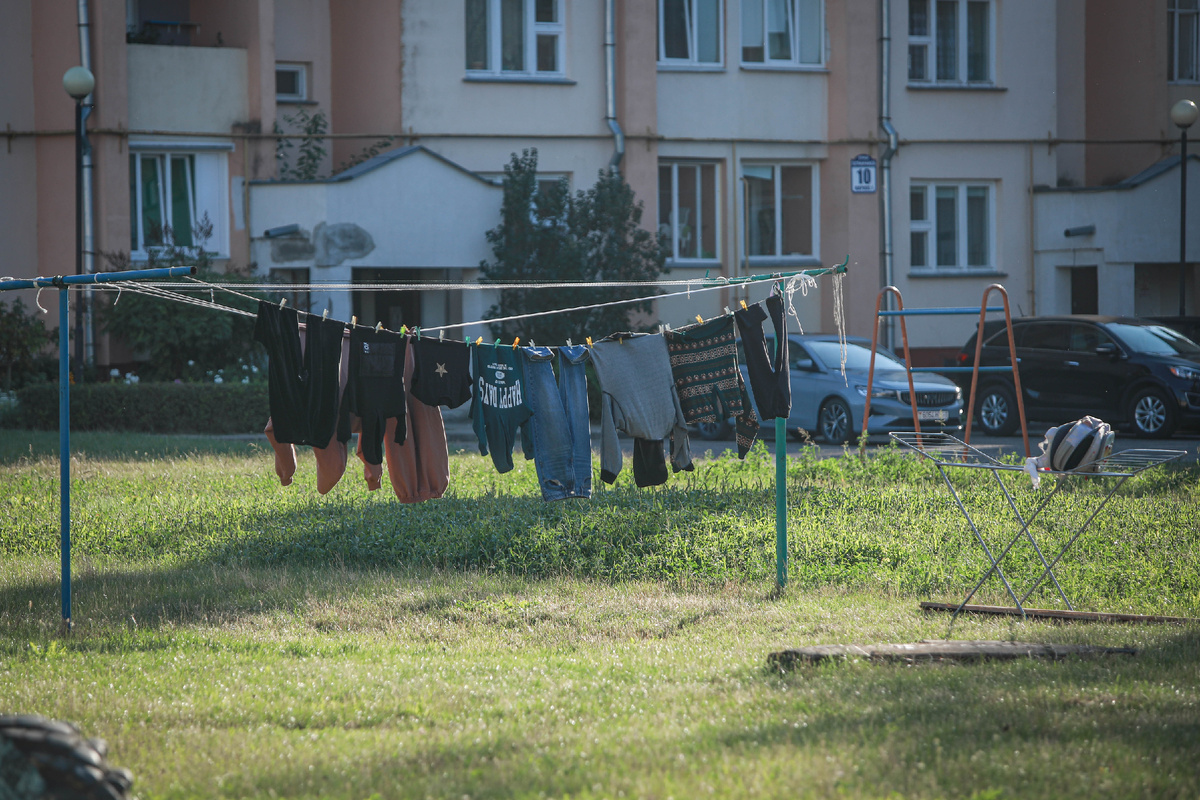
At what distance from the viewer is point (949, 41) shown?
25234mm

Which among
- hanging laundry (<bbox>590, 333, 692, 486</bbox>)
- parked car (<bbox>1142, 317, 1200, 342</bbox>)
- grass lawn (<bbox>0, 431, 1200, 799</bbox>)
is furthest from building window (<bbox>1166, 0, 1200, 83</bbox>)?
hanging laundry (<bbox>590, 333, 692, 486</bbox>)

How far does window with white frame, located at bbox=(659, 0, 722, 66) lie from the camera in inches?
949

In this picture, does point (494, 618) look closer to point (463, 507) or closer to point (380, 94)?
point (463, 507)

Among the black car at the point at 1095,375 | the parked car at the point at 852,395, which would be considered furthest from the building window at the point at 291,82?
the black car at the point at 1095,375

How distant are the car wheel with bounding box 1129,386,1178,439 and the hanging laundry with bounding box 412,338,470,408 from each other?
41.7ft

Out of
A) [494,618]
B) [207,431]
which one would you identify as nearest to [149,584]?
[494,618]

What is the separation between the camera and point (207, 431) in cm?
1844

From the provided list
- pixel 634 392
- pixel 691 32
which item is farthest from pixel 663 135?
pixel 634 392

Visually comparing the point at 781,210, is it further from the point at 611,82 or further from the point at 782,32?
the point at 611,82

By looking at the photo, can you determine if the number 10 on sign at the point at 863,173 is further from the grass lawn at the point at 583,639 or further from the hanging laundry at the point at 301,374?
the hanging laundry at the point at 301,374

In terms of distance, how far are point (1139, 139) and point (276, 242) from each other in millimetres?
18422

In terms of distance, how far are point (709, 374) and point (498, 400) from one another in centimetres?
150

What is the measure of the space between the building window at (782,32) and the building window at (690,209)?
2.56 m

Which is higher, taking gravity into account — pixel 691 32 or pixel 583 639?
pixel 691 32
